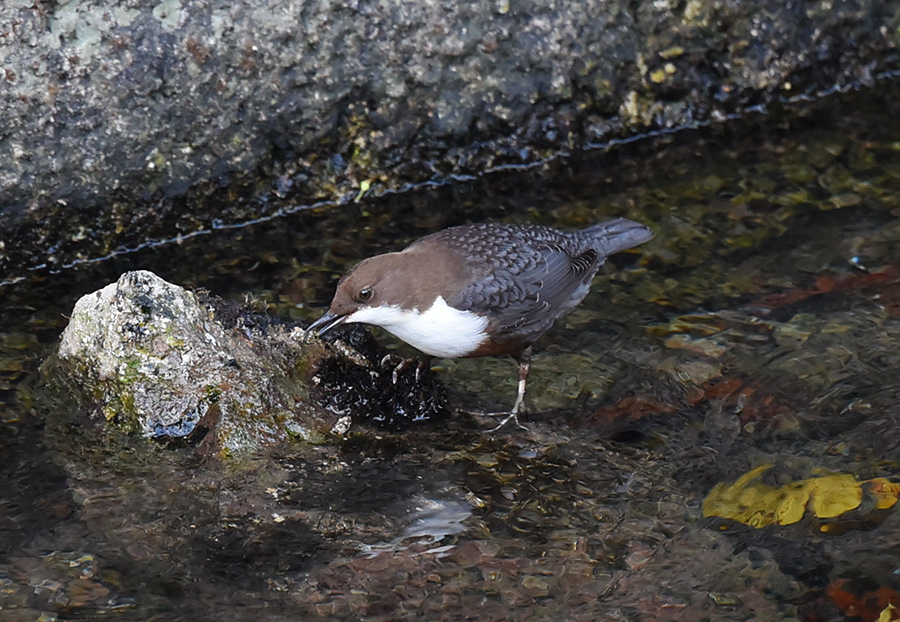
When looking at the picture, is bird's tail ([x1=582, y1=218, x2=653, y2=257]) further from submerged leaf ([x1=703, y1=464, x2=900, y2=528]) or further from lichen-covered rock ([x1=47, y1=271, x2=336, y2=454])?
lichen-covered rock ([x1=47, y1=271, x2=336, y2=454])

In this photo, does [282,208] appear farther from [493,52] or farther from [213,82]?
[493,52]

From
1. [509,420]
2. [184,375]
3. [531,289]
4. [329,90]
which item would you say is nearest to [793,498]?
[509,420]

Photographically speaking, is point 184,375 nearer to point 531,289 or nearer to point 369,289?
point 369,289

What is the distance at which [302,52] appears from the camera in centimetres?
525

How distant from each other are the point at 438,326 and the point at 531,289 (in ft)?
1.52

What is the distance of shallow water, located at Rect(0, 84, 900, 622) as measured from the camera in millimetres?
2945

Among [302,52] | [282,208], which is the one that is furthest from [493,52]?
[282,208]

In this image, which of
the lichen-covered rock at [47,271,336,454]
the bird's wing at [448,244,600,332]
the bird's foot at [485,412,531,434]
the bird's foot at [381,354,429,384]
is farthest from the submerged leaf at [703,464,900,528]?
the lichen-covered rock at [47,271,336,454]

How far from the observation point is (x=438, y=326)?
151 inches

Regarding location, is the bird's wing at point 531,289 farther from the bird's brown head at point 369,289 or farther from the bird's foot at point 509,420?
the bird's foot at point 509,420

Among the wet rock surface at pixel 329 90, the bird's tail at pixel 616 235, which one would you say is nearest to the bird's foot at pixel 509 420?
the bird's tail at pixel 616 235

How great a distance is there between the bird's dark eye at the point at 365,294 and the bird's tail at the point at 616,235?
1198 mm

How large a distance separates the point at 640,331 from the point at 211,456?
1981mm

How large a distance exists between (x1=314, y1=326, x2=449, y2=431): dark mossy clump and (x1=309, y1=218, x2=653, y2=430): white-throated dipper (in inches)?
4.4
